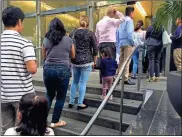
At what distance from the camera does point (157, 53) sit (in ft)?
17.7

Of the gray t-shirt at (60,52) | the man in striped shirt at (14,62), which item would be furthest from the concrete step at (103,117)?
the man in striped shirt at (14,62)

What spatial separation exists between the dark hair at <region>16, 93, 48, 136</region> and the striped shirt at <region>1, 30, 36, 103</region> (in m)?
0.38

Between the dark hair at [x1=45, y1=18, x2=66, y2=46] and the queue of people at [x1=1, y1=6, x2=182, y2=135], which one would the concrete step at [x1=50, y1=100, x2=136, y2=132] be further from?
the dark hair at [x1=45, y1=18, x2=66, y2=46]

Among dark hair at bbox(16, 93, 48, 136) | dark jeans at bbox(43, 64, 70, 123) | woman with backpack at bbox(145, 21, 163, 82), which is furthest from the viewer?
woman with backpack at bbox(145, 21, 163, 82)

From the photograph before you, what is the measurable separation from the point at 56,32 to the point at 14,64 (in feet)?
3.56

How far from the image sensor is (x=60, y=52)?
3330 mm

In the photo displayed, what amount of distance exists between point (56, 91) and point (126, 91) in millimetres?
1300

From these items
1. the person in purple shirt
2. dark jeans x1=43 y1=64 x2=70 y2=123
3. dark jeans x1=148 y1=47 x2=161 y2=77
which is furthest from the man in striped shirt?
dark jeans x1=148 y1=47 x2=161 y2=77

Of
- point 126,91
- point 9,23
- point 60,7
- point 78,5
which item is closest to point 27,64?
point 9,23

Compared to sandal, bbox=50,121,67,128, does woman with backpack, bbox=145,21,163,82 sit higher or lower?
higher

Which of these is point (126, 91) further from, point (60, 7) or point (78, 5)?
point (60, 7)

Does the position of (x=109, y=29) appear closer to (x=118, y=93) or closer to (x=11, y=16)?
(x=118, y=93)

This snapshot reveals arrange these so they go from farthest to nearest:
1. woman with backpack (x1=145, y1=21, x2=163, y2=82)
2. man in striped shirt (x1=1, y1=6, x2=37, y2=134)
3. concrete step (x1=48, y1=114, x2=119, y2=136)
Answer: woman with backpack (x1=145, y1=21, x2=163, y2=82) → concrete step (x1=48, y1=114, x2=119, y2=136) → man in striped shirt (x1=1, y1=6, x2=37, y2=134)

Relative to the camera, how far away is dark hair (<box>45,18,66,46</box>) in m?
3.32
